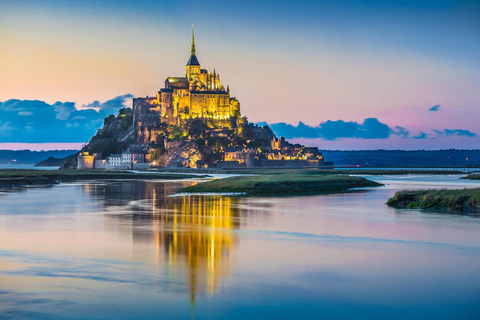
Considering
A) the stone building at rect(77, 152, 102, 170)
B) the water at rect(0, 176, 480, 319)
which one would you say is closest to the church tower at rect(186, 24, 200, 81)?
the stone building at rect(77, 152, 102, 170)

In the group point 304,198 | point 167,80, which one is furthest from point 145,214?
point 167,80

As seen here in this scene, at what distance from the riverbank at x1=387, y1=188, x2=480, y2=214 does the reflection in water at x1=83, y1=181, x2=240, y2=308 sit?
29.0ft

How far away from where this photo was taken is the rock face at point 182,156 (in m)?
116

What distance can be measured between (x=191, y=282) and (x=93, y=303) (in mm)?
2395

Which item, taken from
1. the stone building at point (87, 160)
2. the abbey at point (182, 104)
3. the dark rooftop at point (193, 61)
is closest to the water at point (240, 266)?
the stone building at point (87, 160)

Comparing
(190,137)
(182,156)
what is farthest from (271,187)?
(190,137)

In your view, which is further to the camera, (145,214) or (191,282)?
(145,214)

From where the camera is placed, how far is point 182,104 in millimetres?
130750

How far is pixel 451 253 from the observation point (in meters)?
16.1

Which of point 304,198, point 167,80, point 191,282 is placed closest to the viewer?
point 191,282

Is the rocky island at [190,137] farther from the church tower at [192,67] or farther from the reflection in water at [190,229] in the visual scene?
the reflection in water at [190,229]

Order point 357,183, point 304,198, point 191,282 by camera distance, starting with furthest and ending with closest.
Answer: point 357,183
point 304,198
point 191,282

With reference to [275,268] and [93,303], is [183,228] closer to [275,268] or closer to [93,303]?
[275,268]

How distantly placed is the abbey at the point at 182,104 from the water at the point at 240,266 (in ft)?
342
